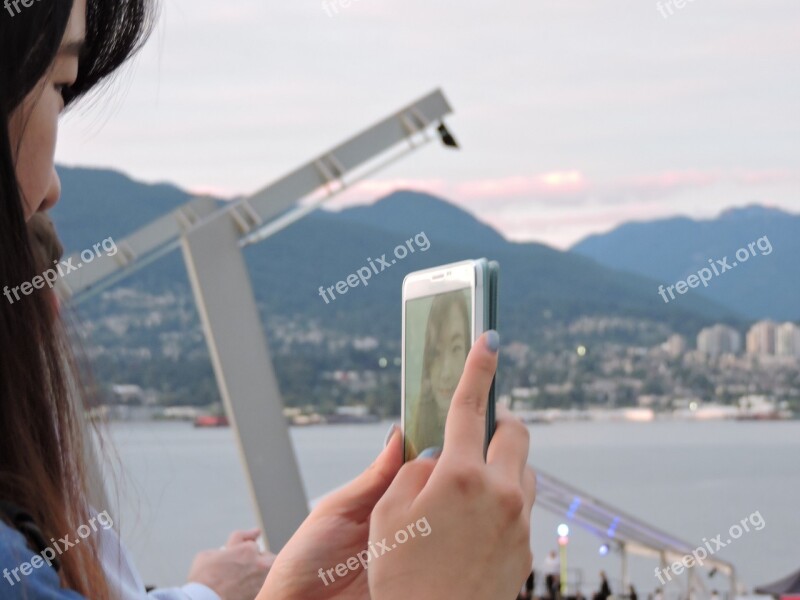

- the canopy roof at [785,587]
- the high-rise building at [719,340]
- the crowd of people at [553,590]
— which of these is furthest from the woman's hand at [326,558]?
the high-rise building at [719,340]

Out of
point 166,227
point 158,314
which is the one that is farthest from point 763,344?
point 166,227

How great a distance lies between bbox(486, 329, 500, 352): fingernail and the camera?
93 centimetres

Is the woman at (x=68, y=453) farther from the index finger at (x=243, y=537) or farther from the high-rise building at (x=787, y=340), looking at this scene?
the high-rise building at (x=787, y=340)

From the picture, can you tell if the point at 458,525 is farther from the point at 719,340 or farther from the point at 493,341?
the point at 719,340

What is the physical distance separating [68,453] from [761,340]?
208 feet

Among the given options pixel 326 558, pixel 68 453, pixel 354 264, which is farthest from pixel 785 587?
pixel 354 264

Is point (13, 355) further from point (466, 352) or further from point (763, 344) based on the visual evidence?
point (763, 344)

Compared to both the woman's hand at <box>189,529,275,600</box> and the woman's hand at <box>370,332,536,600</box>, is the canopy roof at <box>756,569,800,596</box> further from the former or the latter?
the woman's hand at <box>370,332,536,600</box>

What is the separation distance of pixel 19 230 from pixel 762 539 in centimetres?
8969

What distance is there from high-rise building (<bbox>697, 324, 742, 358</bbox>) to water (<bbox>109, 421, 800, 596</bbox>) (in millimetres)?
10795

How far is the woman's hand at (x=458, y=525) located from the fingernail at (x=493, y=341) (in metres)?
0.04

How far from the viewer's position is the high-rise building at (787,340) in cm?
7031

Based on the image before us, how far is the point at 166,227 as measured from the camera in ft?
27.2

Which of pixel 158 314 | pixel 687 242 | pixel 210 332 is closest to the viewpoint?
pixel 210 332
